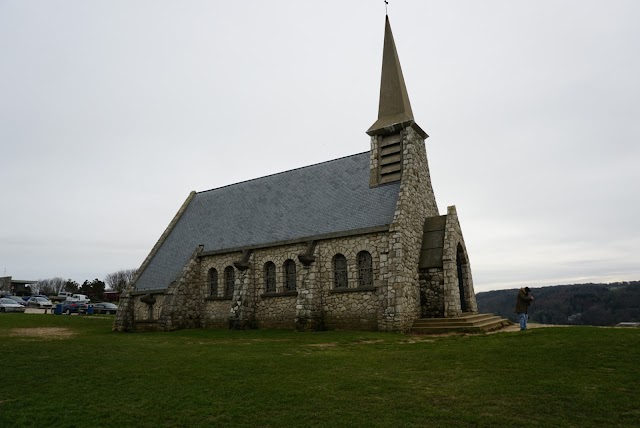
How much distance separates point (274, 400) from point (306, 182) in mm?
18765

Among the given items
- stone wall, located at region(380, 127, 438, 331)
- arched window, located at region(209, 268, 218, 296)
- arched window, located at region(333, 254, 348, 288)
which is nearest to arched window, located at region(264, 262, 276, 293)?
arched window, located at region(333, 254, 348, 288)

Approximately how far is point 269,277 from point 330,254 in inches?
161

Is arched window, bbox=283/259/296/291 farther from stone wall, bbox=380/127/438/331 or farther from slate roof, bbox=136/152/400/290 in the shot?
stone wall, bbox=380/127/438/331

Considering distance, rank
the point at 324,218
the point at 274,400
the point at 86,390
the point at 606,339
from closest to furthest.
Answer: the point at 274,400
the point at 86,390
the point at 606,339
the point at 324,218

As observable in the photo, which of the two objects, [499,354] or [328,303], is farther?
[328,303]

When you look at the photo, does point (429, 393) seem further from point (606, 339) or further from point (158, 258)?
→ point (158, 258)

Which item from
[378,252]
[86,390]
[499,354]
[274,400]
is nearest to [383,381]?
[274,400]

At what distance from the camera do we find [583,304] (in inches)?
1759

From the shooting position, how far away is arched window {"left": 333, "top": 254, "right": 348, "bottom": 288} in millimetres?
20250

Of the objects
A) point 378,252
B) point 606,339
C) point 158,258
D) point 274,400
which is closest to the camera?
point 274,400

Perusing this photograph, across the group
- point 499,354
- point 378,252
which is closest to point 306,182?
point 378,252

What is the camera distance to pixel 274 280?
22.5 metres

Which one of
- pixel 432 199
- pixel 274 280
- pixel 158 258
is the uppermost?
pixel 432 199

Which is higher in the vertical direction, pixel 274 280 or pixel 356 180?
pixel 356 180
